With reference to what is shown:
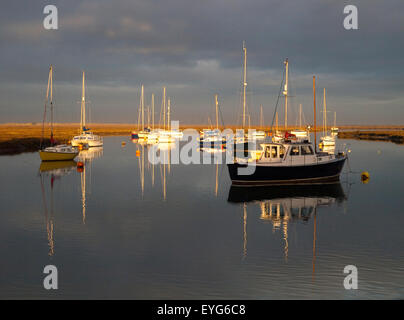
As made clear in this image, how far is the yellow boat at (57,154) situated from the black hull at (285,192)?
28338mm

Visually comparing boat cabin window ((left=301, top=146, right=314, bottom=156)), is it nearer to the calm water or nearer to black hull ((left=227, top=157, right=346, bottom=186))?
black hull ((left=227, top=157, right=346, bottom=186))

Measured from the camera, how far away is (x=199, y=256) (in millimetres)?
17250

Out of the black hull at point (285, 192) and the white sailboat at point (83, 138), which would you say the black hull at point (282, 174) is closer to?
the black hull at point (285, 192)

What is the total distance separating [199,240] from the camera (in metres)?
19.9

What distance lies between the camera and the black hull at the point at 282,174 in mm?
34219

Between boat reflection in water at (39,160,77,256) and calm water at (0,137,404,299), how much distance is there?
15 cm

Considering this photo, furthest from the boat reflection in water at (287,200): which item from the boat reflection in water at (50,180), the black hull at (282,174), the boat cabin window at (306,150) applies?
the boat reflection in water at (50,180)

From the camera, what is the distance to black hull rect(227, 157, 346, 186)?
34.2 metres

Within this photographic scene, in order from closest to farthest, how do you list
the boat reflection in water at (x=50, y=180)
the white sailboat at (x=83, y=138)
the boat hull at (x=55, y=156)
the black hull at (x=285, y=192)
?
the boat reflection in water at (x=50, y=180), the black hull at (x=285, y=192), the boat hull at (x=55, y=156), the white sailboat at (x=83, y=138)

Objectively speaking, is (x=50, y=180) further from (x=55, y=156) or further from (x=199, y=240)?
(x=199, y=240)

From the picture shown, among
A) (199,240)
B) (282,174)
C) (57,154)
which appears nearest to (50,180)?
(57,154)

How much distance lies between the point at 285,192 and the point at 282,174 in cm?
190

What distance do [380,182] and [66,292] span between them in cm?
3510
